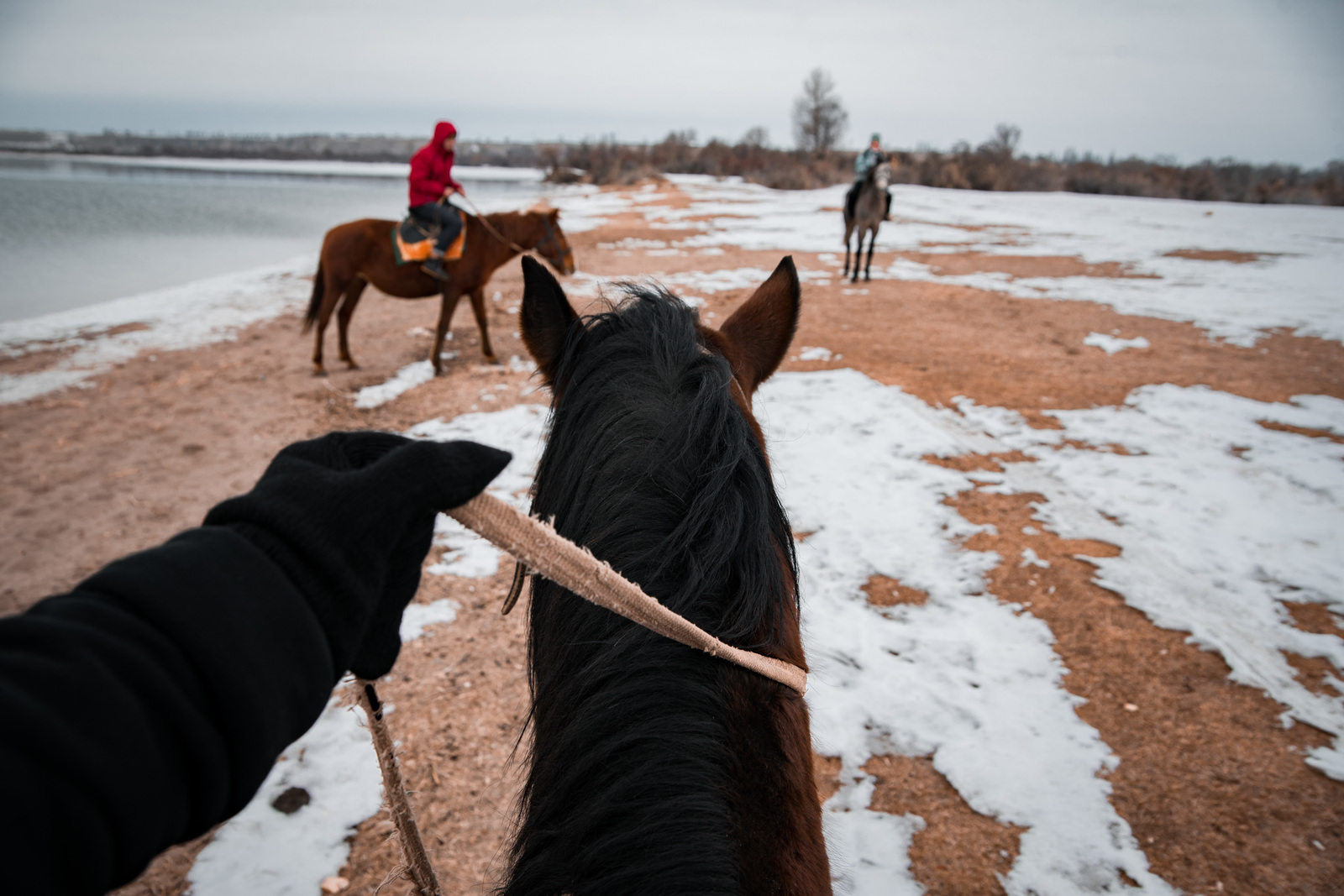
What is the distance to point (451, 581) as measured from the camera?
3.63 m

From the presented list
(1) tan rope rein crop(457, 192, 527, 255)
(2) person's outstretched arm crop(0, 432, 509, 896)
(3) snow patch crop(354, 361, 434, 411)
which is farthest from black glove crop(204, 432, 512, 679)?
(1) tan rope rein crop(457, 192, 527, 255)

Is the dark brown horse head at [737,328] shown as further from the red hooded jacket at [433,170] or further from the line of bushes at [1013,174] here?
the line of bushes at [1013,174]

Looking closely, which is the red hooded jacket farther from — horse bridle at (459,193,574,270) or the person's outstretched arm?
the person's outstretched arm

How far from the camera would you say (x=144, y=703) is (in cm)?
53

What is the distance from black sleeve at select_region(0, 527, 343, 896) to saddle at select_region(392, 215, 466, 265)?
6.95m

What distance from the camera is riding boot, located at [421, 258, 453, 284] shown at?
6898mm

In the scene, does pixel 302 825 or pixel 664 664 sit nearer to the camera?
pixel 664 664

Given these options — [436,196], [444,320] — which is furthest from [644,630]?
[436,196]

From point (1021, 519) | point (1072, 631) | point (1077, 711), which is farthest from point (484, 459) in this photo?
point (1021, 519)

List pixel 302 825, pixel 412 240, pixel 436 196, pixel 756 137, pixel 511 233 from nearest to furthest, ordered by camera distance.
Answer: pixel 302 825 < pixel 412 240 < pixel 436 196 < pixel 511 233 < pixel 756 137

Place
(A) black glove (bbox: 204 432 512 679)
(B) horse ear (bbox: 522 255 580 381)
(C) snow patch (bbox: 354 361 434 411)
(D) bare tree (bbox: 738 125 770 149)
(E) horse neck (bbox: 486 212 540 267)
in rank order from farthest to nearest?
(D) bare tree (bbox: 738 125 770 149) → (E) horse neck (bbox: 486 212 540 267) → (C) snow patch (bbox: 354 361 434 411) → (B) horse ear (bbox: 522 255 580 381) → (A) black glove (bbox: 204 432 512 679)

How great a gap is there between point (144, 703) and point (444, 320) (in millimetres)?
7173

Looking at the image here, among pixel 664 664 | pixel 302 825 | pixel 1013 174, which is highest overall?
pixel 1013 174

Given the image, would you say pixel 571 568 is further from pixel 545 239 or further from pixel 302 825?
pixel 545 239
